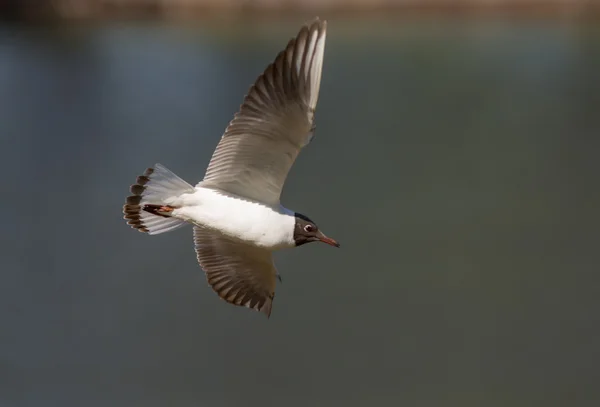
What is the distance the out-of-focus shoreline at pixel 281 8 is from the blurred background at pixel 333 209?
0.12ft

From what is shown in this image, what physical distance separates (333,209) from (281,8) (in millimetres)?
6434

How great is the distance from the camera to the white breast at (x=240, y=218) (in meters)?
3.83

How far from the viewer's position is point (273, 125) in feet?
12.1

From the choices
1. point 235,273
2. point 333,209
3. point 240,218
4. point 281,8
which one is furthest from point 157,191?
point 281,8

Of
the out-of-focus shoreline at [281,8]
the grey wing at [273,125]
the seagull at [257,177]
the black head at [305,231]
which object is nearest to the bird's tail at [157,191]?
the seagull at [257,177]

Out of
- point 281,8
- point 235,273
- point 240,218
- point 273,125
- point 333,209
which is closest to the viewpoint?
point 273,125

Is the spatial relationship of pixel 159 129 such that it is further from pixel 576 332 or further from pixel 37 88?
pixel 576 332

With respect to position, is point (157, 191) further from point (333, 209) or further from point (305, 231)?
point (333, 209)

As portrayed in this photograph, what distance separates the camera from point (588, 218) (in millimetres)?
9969

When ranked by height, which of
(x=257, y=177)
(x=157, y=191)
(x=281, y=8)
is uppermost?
(x=281, y=8)

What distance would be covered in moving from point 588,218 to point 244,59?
538 cm

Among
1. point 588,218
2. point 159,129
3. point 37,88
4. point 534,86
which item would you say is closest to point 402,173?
point 588,218

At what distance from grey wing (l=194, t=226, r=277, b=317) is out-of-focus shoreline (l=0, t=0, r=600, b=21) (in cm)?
1147

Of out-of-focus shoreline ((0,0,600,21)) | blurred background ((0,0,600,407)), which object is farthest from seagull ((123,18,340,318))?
out-of-focus shoreline ((0,0,600,21))
